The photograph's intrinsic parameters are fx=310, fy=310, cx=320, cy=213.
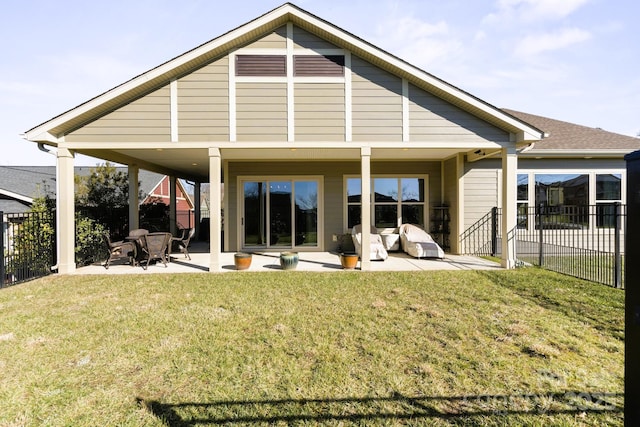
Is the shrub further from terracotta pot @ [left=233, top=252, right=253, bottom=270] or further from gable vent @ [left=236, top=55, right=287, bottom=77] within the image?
gable vent @ [left=236, top=55, right=287, bottom=77]

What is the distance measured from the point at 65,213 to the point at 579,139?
15.1 metres

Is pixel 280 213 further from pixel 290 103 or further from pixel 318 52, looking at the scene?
pixel 318 52

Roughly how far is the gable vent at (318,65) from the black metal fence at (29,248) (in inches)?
273

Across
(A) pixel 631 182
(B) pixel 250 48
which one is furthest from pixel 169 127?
(A) pixel 631 182

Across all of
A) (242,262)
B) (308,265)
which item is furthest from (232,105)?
(308,265)

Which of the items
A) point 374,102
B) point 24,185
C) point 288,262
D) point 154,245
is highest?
point 374,102

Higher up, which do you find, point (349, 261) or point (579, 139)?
point (579, 139)

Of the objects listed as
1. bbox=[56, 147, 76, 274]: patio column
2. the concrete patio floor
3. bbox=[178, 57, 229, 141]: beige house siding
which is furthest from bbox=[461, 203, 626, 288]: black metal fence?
bbox=[56, 147, 76, 274]: patio column

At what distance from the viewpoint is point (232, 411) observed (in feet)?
7.95

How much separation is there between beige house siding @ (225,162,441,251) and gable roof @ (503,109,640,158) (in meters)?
3.70

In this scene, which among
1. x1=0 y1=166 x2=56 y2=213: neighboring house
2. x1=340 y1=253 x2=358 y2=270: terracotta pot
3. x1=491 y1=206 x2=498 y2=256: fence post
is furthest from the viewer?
x1=0 y1=166 x2=56 y2=213: neighboring house

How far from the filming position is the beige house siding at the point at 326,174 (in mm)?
10484

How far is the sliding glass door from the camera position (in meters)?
10.6

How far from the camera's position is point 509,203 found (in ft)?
24.4
